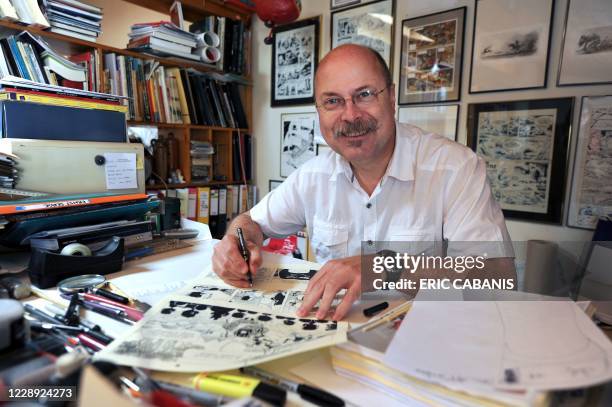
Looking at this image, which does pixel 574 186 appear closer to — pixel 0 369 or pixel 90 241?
pixel 90 241

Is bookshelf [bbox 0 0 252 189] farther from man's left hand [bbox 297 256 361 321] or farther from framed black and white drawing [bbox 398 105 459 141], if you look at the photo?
man's left hand [bbox 297 256 361 321]

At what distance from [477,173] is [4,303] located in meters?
1.15

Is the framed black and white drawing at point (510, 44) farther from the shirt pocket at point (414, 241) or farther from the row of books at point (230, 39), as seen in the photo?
the row of books at point (230, 39)

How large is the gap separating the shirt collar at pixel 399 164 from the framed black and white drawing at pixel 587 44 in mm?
1041

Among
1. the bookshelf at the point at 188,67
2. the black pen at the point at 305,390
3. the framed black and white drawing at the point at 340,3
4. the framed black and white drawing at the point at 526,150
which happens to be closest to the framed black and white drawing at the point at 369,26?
the framed black and white drawing at the point at 340,3

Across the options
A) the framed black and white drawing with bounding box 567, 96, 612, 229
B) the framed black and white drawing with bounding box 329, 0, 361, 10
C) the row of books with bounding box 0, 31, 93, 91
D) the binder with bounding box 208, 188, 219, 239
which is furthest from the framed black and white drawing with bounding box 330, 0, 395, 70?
the row of books with bounding box 0, 31, 93, 91

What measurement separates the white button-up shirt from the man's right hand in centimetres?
40

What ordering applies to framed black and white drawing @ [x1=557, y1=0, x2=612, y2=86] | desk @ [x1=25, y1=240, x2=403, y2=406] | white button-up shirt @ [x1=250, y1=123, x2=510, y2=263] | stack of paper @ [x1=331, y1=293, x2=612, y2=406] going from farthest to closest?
framed black and white drawing @ [x1=557, y1=0, x2=612, y2=86] < white button-up shirt @ [x1=250, y1=123, x2=510, y2=263] < desk @ [x1=25, y1=240, x2=403, y2=406] < stack of paper @ [x1=331, y1=293, x2=612, y2=406]

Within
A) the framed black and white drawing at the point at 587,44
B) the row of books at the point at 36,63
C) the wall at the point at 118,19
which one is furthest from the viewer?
the wall at the point at 118,19

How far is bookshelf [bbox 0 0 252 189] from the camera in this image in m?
2.02

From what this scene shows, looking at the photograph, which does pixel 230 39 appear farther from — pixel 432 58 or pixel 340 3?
pixel 432 58

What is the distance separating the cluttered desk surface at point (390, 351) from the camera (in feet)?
1.42

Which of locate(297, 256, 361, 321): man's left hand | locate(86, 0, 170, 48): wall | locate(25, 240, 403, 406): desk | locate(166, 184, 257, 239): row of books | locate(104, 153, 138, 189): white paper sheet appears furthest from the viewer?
locate(86, 0, 170, 48): wall

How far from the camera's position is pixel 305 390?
19.2 inches
